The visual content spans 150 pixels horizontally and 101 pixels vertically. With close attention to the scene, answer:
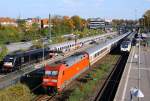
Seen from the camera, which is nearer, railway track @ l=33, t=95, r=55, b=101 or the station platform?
the station platform

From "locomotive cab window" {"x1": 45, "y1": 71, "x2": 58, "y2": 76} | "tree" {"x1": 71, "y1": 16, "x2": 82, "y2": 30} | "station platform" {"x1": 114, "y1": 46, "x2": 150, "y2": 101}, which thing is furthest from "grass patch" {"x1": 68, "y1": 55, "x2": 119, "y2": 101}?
"tree" {"x1": 71, "y1": 16, "x2": 82, "y2": 30}

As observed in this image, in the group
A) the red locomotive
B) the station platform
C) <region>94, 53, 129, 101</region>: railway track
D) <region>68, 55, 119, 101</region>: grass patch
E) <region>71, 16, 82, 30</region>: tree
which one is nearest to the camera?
the station platform

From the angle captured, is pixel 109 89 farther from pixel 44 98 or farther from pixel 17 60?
pixel 17 60

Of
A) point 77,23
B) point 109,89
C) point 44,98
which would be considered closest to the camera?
point 44,98

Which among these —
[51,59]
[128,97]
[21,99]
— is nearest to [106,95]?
[128,97]

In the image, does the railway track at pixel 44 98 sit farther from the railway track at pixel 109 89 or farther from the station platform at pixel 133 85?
the station platform at pixel 133 85

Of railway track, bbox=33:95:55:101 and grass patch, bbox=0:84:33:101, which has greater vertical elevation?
grass patch, bbox=0:84:33:101

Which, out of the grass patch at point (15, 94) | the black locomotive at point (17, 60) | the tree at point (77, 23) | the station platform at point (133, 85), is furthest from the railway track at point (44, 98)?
the tree at point (77, 23)

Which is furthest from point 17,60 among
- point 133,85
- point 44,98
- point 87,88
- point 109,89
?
point 133,85

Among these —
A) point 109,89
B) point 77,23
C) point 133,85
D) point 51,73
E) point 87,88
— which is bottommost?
point 109,89

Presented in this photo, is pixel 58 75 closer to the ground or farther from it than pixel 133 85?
farther from it

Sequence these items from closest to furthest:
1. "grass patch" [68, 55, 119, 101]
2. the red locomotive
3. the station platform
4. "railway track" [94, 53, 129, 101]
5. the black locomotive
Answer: the station platform, "grass patch" [68, 55, 119, 101], "railway track" [94, 53, 129, 101], the red locomotive, the black locomotive

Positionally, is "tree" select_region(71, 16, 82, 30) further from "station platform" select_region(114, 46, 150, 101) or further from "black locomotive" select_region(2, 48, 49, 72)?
"station platform" select_region(114, 46, 150, 101)

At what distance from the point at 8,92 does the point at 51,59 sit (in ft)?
82.1
